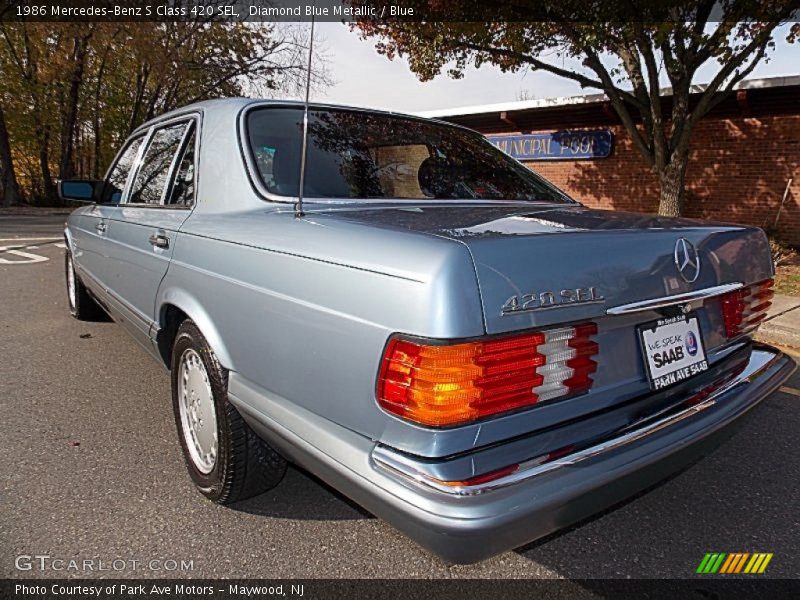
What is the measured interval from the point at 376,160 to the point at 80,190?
8.68 ft

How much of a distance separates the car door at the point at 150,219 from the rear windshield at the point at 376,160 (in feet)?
1.61

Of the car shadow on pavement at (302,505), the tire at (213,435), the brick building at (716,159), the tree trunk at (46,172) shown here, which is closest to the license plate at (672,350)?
the car shadow on pavement at (302,505)

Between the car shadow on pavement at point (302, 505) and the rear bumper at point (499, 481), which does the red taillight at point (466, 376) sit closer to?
the rear bumper at point (499, 481)

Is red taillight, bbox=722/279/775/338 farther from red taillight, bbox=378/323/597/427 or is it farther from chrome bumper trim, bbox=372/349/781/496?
red taillight, bbox=378/323/597/427

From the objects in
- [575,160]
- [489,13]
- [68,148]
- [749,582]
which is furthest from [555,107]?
[68,148]

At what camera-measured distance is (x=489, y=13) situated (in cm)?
920

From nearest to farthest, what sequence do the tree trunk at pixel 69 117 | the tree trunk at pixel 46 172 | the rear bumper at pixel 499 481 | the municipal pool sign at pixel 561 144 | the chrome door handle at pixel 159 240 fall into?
the rear bumper at pixel 499 481, the chrome door handle at pixel 159 240, the municipal pool sign at pixel 561 144, the tree trunk at pixel 69 117, the tree trunk at pixel 46 172

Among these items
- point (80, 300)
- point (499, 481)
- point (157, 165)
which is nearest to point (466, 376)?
point (499, 481)

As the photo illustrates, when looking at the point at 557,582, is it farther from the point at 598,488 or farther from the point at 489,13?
the point at 489,13

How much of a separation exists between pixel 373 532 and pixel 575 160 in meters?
12.6

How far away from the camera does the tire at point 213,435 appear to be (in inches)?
78.0

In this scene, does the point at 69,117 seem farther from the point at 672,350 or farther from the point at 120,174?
the point at 672,350

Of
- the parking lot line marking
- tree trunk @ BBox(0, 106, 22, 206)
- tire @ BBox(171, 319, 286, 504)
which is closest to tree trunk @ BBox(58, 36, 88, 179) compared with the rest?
tree trunk @ BBox(0, 106, 22, 206)

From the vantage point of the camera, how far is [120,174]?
3703 millimetres
